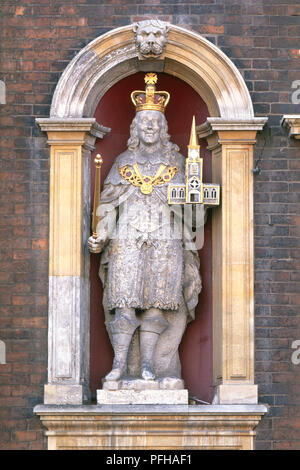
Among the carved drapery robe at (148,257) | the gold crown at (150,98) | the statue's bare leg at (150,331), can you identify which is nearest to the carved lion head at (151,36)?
the gold crown at (150,98)

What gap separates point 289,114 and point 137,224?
1.89m

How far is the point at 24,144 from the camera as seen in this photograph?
49.4 feet

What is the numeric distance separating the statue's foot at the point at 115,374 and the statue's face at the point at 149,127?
2317 mm

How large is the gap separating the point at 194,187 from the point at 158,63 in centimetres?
146

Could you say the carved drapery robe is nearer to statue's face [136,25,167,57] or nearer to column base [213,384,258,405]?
column base [213,384,258,405]

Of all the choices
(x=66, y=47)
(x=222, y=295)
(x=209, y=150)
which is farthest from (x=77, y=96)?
(x=222, y=295)

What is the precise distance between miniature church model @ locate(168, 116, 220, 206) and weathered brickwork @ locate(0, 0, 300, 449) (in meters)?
0.47

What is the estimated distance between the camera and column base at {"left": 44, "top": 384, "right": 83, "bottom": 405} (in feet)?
47.6

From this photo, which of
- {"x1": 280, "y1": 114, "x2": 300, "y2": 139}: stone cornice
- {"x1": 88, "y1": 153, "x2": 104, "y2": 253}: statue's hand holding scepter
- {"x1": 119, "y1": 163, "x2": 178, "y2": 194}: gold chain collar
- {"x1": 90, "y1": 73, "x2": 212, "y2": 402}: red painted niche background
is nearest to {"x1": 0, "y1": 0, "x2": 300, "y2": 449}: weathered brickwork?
{"x1": 280, "y1": 114, "x2": 300, "y2": 139}: stone cornice

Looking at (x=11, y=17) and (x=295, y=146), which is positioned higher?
(x=11, y=17)

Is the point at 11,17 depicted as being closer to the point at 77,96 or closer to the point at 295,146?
the point at 77,96

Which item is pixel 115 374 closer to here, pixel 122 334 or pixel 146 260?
pixel 122 334

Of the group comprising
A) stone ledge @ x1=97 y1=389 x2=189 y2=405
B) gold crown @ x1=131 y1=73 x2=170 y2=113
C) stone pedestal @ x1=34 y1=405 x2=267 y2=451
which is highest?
gold crown @ x1=131 y1=73 x2=170 y2=113

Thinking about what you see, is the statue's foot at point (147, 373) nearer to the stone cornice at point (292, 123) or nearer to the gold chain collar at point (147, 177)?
the gold chain collar at point (147, 177)
